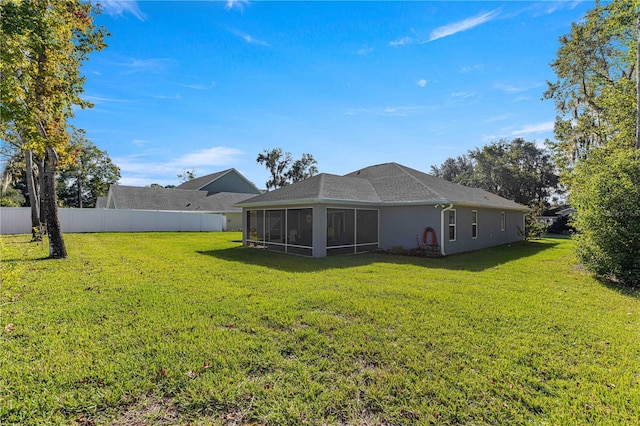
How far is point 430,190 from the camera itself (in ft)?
45.5

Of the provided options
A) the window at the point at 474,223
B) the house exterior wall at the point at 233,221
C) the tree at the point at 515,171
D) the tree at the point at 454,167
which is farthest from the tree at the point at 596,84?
the tree at the point at 454,167

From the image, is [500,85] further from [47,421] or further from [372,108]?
[47,421]

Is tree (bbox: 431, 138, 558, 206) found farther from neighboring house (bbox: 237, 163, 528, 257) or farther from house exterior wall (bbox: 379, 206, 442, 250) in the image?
house exterior wall (bbox: 379, 206, 442, 250)

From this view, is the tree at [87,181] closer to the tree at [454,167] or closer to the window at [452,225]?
the window at [452,225]

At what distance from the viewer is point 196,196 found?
33.3 m

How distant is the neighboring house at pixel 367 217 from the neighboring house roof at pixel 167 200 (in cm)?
1332

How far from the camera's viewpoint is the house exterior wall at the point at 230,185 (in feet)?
119

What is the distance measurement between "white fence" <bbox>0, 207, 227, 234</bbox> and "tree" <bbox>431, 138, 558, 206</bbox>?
104 feet

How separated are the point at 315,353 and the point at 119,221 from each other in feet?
87.4

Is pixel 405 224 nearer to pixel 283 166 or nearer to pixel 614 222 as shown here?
pixel 614 222

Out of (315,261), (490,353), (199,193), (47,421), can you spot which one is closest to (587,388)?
(490,353)

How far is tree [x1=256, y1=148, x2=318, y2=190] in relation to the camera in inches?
1820

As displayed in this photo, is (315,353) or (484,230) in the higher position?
(484,230)

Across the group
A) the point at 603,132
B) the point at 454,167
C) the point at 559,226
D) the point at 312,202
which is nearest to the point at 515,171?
the point at 559,226
